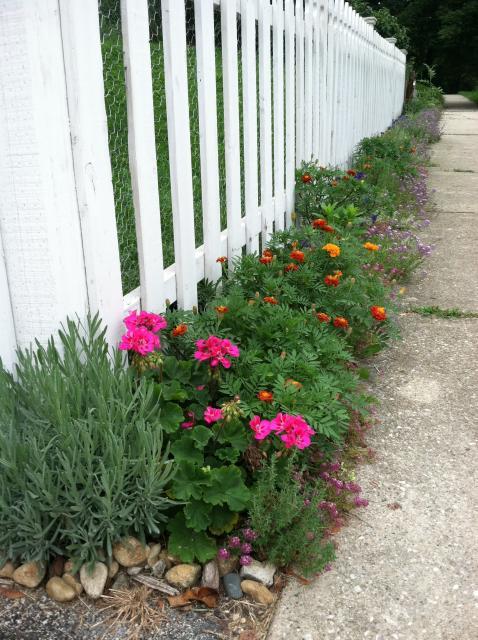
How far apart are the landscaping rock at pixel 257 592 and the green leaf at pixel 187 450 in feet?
1.16

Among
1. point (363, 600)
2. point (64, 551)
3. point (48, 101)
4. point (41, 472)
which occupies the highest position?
point (48, 101)

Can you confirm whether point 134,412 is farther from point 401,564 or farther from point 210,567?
point 401,564

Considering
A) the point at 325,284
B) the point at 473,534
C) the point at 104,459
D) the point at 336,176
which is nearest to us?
the point at 104,459

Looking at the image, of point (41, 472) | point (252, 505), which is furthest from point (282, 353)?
point (41, 472)

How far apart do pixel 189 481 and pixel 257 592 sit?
0.34 meters

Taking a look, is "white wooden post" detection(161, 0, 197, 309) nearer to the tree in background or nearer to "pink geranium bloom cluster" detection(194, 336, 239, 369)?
"pink geranium bloom cluster" detection(194, 336, 239, 369)

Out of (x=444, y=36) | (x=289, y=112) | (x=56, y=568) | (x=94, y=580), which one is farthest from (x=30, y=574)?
(x=444, y=36)

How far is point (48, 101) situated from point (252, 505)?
49.3 inches

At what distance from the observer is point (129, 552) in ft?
5.83

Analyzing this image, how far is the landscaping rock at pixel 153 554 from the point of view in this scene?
1802 mm

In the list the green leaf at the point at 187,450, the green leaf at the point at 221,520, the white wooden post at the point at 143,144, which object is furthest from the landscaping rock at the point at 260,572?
the white wooden post at the point at 143,144

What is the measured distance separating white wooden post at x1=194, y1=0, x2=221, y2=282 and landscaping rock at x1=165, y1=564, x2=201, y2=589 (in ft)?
4.97

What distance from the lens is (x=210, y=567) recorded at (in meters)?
1.77

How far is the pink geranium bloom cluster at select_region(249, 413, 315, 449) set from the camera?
1858 mm
